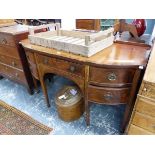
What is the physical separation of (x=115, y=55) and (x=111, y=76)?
0.17 meters

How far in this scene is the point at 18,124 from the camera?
1.62 meters

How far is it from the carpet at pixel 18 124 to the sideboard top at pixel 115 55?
820 millimetres

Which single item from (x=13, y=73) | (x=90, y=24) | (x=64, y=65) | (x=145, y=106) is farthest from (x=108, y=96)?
(x=90, y=24)

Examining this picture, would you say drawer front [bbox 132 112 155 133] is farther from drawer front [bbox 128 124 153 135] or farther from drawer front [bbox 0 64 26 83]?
drawer front [bbox 0 64 26 83]

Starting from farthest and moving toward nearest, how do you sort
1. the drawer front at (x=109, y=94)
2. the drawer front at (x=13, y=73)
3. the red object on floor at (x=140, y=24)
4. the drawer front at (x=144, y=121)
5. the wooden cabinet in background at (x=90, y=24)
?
the wooden cabinet in background at (x=90, y=24) < the drawer front at (x=13, y=73) < the red object on floor at (x=140, y=24) < the drawer front at (x=109, y=94) < the drawer front at (x=144, y=121)

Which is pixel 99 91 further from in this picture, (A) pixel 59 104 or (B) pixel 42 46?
(B) pixel 42 46

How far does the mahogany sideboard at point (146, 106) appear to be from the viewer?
34.5 inches

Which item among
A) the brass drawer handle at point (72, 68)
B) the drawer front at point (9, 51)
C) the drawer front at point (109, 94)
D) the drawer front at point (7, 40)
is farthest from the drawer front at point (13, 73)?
Answer: the drawer front at point (109, 94)

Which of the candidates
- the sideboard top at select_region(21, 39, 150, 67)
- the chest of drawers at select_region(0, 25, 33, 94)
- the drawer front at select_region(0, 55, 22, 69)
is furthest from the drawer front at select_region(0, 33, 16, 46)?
the sideboard top at select_region(21, 39, 150, 67)

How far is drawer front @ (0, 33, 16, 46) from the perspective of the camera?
5.21 feet

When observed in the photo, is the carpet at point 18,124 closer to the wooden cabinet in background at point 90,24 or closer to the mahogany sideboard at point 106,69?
the mahogany sideboard at point 106,69

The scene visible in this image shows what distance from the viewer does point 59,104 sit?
4.90 feet

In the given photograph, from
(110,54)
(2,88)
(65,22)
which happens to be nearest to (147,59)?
(110,54)

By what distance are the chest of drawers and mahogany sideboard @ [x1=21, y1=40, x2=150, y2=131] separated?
13.5 inches
